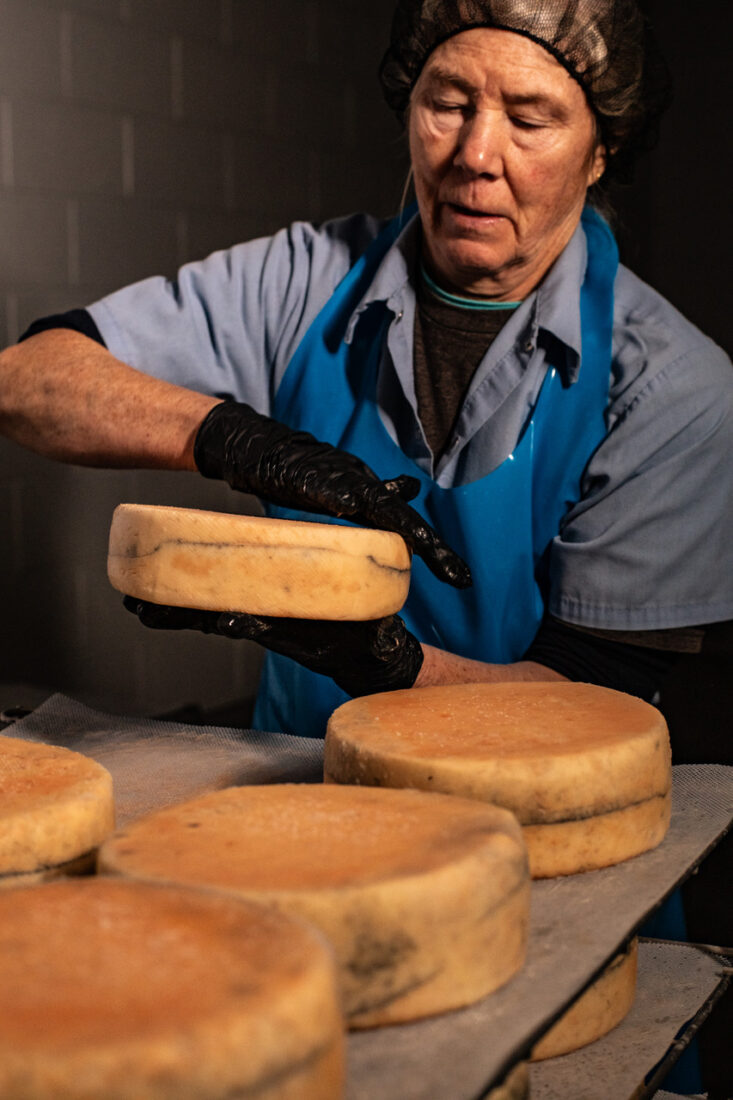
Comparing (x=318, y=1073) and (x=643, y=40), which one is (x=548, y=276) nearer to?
(x=643, y=40)

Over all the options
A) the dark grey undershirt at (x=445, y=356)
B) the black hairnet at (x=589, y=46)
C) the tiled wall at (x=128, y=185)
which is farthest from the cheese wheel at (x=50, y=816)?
the tiled wall at (x=128, y=185)

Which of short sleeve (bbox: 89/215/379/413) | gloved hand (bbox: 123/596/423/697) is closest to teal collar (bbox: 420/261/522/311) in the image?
short sleeve (bbox: 89/215/379/413)

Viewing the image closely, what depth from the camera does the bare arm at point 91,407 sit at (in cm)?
165

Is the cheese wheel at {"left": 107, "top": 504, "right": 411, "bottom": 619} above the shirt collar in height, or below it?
below

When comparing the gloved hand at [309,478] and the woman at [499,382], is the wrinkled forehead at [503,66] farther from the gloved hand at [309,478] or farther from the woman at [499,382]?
the gloved hand at [309,478]

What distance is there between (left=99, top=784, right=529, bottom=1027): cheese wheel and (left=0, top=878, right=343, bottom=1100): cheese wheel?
0.06 m

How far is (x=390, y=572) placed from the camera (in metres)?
1.23

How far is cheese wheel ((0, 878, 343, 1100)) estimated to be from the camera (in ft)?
1.82

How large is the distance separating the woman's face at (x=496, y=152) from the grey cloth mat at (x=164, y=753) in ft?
2.62

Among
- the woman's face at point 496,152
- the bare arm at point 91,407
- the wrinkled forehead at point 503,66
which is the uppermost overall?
the wrinkled forehead at point 503,66

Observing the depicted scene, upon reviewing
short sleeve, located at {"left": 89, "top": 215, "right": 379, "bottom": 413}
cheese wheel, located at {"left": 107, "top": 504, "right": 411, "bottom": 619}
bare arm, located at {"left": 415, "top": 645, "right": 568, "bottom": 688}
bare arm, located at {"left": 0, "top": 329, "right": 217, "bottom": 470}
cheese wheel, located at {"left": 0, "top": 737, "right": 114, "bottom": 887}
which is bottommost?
bare arm, located at {"left": 415, "top": 645, "right": 568, "bottom": 688}

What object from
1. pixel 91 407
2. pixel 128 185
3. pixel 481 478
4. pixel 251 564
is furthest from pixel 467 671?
pixel 128 185

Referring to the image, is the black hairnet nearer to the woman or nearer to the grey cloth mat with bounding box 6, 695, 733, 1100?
the woman

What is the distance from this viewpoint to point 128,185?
3.19m
